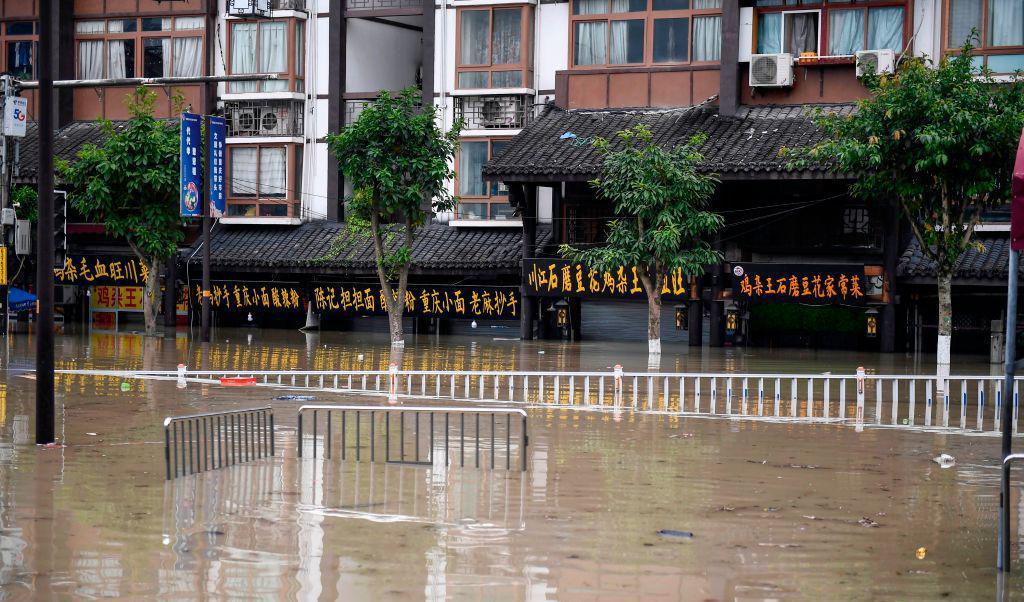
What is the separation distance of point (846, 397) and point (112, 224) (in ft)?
74.3

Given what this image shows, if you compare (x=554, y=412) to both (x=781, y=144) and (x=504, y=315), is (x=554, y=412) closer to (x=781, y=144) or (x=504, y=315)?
(x=781, y=144)

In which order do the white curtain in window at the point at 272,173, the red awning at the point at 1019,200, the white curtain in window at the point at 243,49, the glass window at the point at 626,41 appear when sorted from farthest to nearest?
1. the white curtain in window at the point at 272,173
2. the white curtain in window at the point at 243,49
3. the glass window at the point at 626,41
4. the red awning at the point at 1019,200

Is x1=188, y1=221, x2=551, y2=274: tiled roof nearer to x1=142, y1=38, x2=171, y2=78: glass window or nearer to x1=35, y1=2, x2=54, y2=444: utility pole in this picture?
x1=142, y1=38, x2=171, y2=78: glass window

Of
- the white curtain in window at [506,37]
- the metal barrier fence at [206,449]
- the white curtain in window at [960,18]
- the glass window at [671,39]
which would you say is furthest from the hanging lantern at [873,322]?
the metal barrier fence at [206,449]

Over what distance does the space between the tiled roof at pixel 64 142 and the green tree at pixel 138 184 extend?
3841 millimetres

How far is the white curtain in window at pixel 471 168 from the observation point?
3881 cm

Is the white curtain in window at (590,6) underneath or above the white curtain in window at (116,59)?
above

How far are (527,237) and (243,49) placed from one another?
12581mm

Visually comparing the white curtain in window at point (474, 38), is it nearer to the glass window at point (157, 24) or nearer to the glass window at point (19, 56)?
the glass window at point (157, 24)

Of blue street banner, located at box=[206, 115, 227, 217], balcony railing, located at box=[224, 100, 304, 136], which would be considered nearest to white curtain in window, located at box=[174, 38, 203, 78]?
balcony railing, located at box=[224, 100, 304, 136]

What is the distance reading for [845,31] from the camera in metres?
34.0

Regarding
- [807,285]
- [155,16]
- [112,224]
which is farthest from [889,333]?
[155,16]

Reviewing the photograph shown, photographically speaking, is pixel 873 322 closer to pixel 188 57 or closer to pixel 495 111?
pixel 495 111

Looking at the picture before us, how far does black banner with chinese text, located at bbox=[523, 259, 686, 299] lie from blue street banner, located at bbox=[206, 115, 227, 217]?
897cm
